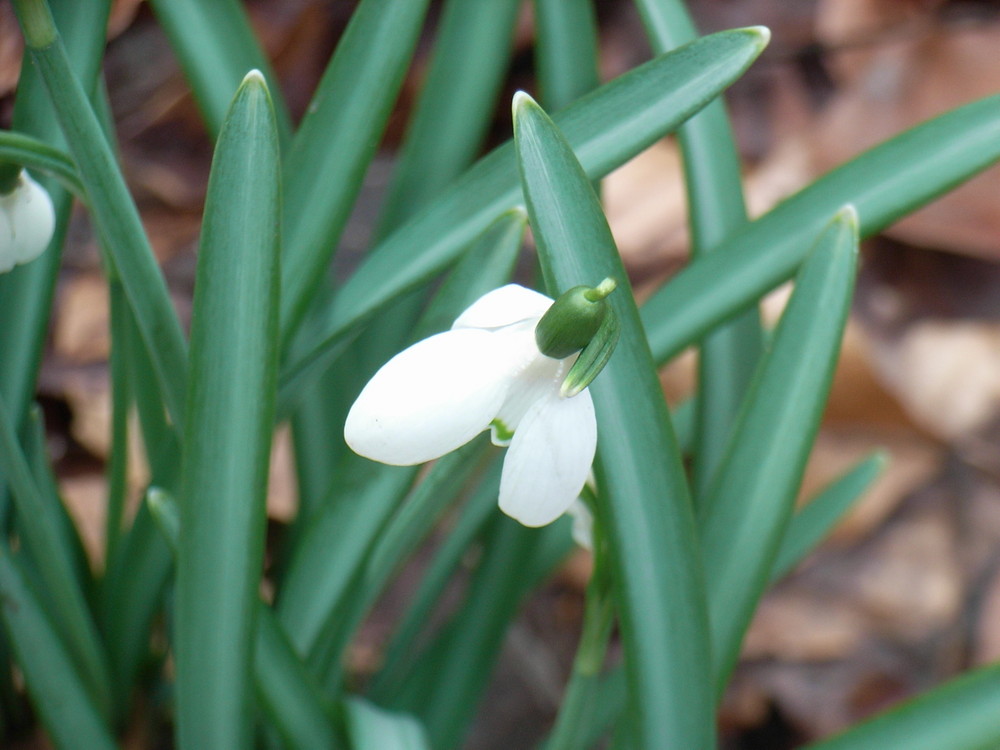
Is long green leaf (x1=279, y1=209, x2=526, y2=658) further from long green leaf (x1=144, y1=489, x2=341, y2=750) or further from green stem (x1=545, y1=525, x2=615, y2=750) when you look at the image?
green stem (x1=545, y1=525, x2=615, y2=750)

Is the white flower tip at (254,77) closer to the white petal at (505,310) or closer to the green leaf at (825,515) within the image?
the white petal at (505,310)

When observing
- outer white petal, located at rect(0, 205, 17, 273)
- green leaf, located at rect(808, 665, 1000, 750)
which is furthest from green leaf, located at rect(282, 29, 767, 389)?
green leaf, located at rect(808, 665, 1000, 750)

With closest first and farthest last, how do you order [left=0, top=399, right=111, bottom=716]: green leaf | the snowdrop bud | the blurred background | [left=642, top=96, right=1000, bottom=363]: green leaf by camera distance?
the snowdrop bud
[left=0, top=399, right=111, bottom=716]: green leaf
[left=642, top=96, right=1000, bottom=363]: green leaf
the blurred background

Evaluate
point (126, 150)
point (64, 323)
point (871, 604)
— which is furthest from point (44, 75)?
point (871, 604)

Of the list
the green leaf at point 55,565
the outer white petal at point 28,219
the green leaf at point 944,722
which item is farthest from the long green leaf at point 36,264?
the green leaf at point 944,722

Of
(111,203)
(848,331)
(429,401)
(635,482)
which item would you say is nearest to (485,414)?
(429,401)
